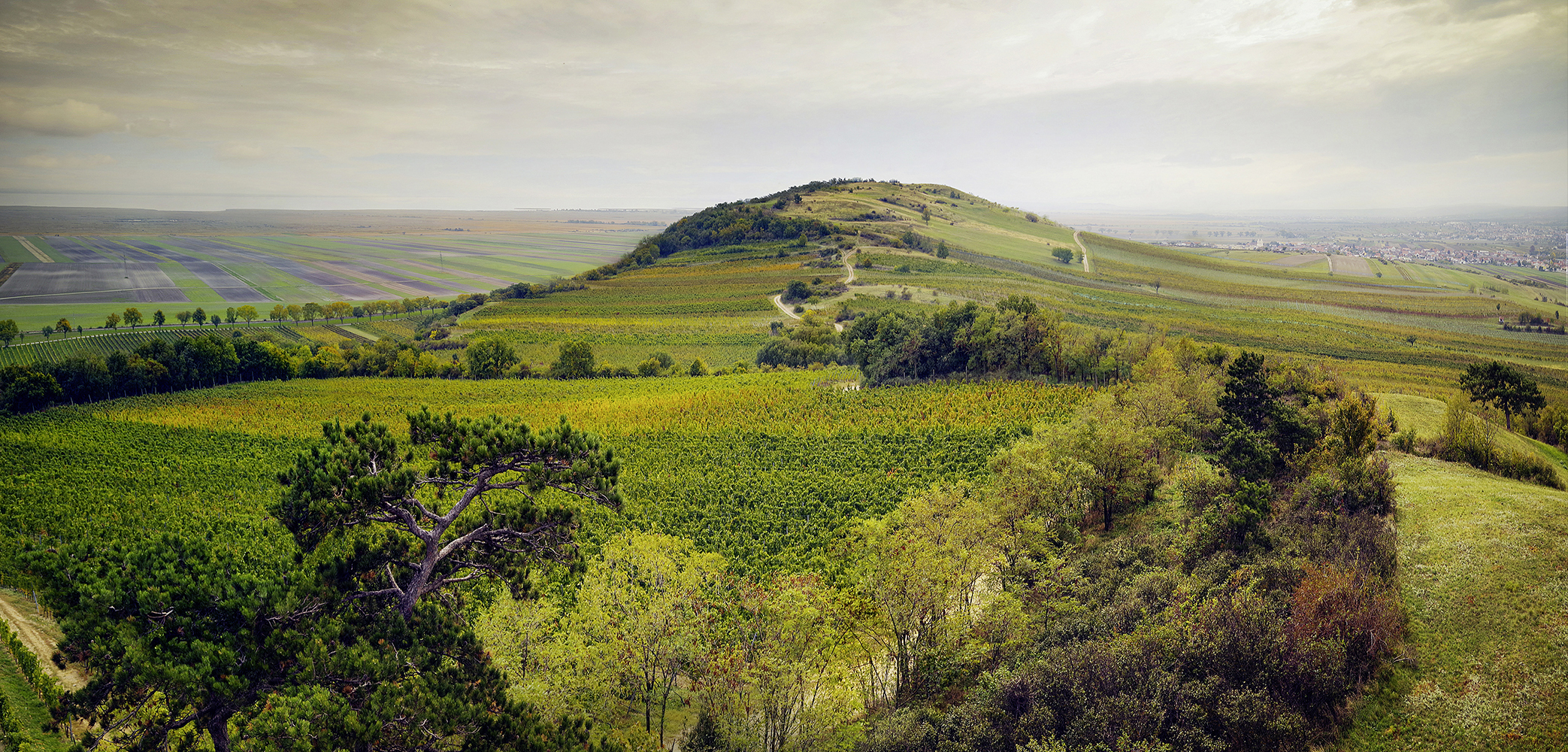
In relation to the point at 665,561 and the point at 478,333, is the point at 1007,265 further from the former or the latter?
the point at 665,561

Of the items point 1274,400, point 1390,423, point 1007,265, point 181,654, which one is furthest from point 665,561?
point 1007,265

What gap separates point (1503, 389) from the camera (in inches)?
1802

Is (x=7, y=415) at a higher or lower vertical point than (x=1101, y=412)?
lower

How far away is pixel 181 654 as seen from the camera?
1529 centimetres

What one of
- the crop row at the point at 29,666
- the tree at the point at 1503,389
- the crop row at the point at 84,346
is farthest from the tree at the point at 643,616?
the crop row at the point at 84,346

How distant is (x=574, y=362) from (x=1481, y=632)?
96855 millimetres

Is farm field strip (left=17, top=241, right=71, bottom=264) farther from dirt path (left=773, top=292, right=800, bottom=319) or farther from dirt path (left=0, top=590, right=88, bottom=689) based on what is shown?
dirt path (left=773, top=292, right=800, bottom=319)

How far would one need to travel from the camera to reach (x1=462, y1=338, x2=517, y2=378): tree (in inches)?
3905

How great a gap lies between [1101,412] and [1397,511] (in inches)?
754

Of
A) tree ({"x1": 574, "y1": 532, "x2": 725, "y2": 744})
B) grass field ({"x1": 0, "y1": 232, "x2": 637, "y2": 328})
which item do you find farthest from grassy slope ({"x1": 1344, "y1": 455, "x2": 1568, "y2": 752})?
grass field ({"x1": 0, "y1": 232, "x2": 637, "y2": 328})

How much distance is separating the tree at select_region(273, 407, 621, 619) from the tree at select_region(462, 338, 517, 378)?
86.1 meters

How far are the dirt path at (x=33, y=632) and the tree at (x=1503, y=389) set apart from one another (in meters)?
86.2

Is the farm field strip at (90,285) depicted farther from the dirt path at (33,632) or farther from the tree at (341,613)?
the tree at (341,613)

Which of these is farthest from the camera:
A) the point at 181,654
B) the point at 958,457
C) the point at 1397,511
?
the point at 958,457
